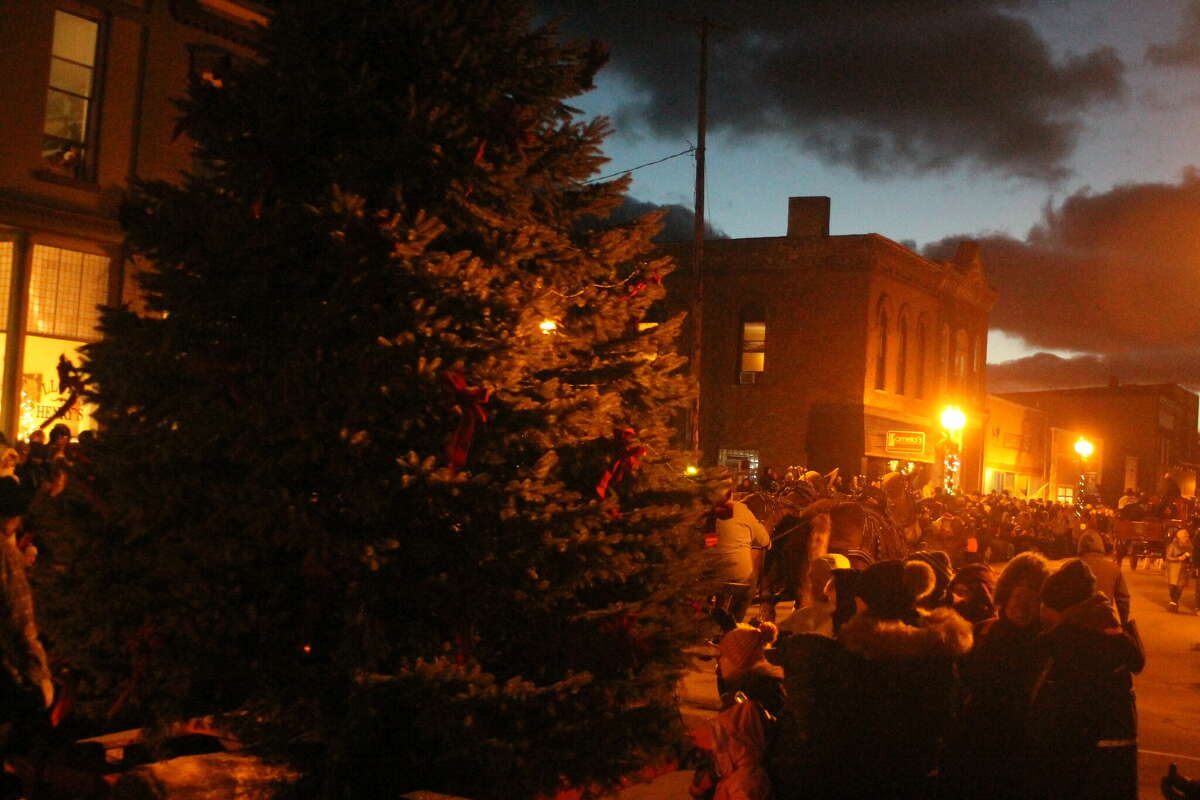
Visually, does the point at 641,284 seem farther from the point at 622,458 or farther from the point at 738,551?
the point at 738,551

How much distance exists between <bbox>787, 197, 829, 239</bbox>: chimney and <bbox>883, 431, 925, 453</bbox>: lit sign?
6488mm

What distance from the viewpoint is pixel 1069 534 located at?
86.0ft

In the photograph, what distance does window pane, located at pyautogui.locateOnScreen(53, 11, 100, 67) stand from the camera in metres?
13.1

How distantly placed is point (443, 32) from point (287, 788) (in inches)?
118

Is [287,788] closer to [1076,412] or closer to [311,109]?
[311,109]

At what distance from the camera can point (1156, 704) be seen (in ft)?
36.8

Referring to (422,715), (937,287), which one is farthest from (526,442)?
(937,287)

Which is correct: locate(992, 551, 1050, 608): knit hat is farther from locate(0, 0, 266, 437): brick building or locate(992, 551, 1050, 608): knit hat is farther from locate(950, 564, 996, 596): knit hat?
locate(0, 0, 266, 437): brick building

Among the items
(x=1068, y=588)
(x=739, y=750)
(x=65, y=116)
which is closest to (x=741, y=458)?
(x=65, y=116)

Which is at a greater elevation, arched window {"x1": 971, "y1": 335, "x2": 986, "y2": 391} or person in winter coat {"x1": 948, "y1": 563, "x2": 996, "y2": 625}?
arched window {"x1": 971, "y1": 335, "x2": 986, "y2": 391}

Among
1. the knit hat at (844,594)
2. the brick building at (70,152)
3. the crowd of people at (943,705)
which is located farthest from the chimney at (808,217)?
the crowd of people at (943,705)

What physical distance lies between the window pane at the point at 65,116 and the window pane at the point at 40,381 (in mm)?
2540

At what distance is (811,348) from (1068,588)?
28.0m

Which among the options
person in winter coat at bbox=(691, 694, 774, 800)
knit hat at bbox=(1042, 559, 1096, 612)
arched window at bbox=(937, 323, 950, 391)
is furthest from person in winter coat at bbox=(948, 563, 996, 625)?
arched window at bbox=(937, 323, 950, 391)
